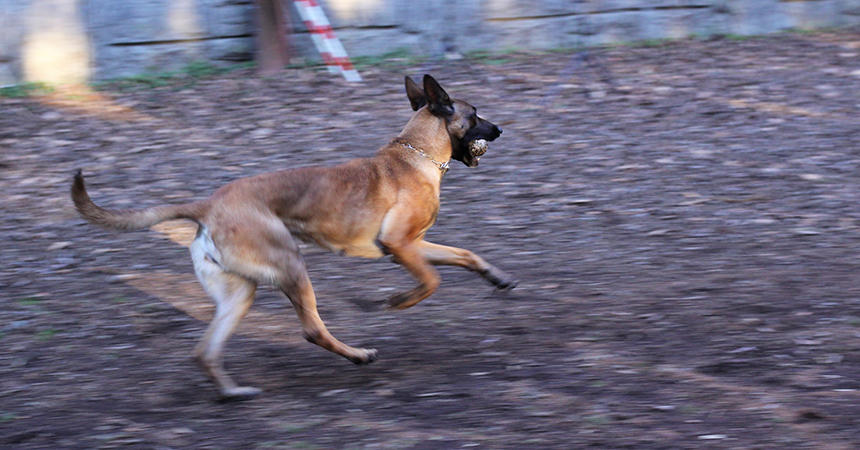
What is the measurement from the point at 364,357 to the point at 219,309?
0.85 metres

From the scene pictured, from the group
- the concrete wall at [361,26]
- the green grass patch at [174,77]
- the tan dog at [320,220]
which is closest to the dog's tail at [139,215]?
the tan dog at [320,220]

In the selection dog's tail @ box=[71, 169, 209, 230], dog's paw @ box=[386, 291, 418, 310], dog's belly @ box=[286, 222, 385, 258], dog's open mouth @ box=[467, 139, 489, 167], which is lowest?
dog's paw @ box=[386, 291, 418, 310]

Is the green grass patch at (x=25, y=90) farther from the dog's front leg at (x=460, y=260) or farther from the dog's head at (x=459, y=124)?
the dog's front leg at (x=460, y=260)

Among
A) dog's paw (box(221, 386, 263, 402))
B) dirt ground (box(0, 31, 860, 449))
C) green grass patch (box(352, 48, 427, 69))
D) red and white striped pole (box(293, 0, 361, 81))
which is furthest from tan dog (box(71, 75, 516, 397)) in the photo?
green grass patch (box(352, 48, 427, 69))

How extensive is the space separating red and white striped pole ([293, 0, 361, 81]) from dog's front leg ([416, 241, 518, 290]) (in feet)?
19.7

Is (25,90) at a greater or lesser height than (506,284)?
greater

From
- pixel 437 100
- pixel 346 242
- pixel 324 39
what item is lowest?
pixel 346 242

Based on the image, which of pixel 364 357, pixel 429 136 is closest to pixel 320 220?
pixel 364 357

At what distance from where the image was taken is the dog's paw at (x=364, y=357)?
5.09m

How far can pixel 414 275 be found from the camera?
5301 mm

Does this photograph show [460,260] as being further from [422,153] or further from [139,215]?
[139,215]

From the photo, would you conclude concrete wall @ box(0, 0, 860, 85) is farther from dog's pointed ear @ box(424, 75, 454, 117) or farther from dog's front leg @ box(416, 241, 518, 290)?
dog's front leg @ box(416, 241, 518, 290)

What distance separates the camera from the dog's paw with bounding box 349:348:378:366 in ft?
16.7

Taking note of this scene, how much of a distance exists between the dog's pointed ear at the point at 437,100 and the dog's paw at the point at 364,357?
1.62 metres
